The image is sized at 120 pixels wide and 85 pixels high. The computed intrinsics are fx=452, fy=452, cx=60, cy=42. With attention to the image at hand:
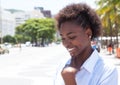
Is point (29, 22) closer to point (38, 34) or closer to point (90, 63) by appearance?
point (38, 34)

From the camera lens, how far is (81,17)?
2.39 meters

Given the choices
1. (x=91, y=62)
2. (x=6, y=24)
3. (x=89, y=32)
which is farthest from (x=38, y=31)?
(x=91, y=62)

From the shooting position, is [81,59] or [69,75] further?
[81,59]

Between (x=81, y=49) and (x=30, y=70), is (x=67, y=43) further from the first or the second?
(x=30, y=70)

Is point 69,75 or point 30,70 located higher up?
point 69,75

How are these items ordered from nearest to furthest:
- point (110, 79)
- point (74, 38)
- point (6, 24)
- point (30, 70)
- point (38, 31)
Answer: point (110, 79) → point (74, 38) → point (30, 70) → point (38, 31) → point (6, 24)

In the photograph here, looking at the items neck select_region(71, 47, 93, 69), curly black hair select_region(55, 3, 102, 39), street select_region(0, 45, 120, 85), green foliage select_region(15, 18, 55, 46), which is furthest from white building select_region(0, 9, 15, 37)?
neck select_region(71, 47, 93, 69)

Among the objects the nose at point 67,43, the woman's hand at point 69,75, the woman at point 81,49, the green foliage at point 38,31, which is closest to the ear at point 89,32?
the woman at point 81,49

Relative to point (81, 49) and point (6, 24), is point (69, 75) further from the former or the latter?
point (6, 24)

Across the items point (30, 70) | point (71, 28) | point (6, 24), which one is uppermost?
point (6, 24)

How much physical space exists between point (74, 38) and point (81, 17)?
13 cm

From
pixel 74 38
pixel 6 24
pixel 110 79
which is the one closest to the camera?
pixel 110 79

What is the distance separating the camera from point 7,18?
159500 mm

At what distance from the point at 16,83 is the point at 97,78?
14639 millimetres
